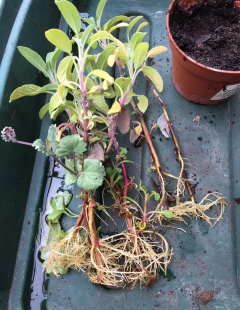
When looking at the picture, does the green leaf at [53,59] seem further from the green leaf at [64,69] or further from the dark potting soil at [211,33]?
the dark potting soil at [211,33]

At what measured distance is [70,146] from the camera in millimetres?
977

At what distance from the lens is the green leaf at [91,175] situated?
97 cm

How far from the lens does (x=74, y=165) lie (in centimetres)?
104

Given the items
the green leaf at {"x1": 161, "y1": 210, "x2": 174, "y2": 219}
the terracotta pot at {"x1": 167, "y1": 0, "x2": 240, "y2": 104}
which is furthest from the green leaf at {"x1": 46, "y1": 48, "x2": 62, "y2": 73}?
the green leaf at {"x1": 161, "y1": 210, "x2": 174, "y2": 219}

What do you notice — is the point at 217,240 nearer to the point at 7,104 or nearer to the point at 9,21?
the point at 7,104

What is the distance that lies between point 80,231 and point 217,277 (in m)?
0.40

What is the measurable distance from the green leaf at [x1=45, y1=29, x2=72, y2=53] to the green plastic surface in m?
0.36

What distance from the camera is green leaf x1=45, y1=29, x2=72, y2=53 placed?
3.15 ft

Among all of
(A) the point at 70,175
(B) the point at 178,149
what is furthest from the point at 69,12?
(B) the point at 178,149

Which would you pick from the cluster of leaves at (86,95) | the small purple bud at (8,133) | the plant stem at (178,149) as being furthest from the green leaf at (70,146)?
the plant stem at (178,149)

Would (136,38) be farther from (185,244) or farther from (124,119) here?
(185,244)

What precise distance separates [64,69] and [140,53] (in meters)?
0.20

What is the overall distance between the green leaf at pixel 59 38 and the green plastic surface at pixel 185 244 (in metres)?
0.36

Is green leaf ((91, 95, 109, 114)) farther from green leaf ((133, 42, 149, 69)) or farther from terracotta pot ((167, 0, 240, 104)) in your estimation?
terracotta pot ((167, 0, 240, 104))
